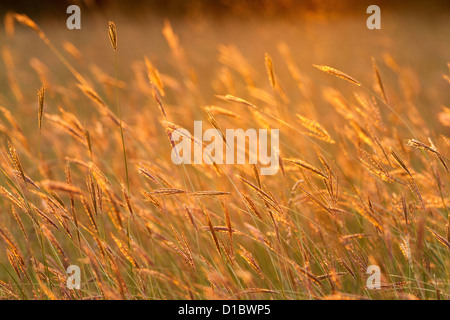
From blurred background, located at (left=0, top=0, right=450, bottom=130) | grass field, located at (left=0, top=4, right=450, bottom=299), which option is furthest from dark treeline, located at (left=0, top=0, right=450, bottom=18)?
grass field, located at (left=0, top=4, right=450, bottom=299)

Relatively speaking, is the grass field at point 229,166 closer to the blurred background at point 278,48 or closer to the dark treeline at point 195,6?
the blurred background at point 278,48

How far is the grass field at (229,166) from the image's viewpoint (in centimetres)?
107

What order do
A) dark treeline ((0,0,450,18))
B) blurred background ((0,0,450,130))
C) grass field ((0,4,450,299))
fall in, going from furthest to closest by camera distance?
dark treeline ((0,0,450,18))
blurred background ((0,0,450,130))
grass field ((0,4,450,299))

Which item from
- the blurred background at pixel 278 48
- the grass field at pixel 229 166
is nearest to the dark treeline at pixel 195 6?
the blurred background at pixel 278 48

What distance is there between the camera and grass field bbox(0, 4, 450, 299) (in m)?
1.07

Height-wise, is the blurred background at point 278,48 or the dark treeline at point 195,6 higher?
the dark treeline at point 195,6

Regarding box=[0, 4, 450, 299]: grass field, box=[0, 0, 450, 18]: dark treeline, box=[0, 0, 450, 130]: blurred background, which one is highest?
box=[0, 0, 450, 18]: dark treeline

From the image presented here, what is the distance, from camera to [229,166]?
1415 millimetres

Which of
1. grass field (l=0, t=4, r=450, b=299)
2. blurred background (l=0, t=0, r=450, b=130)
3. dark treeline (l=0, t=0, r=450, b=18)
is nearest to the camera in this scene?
grass field (l=0, t=4, r=450, b=299)

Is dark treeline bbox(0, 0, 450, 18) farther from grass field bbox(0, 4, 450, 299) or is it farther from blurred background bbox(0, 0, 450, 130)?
grass field bbox(0, 4, 450, 299)

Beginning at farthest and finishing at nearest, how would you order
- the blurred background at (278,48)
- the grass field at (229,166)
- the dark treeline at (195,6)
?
the dark treeline at (195,6), the blurred background at (278,48), the grass field at (229,166)

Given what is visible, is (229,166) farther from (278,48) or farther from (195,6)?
(195,6)
